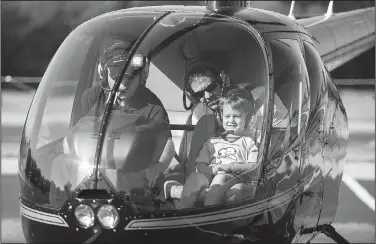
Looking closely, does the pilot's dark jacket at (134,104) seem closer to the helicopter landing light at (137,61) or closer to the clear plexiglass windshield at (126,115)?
the clear plexiglass windshield at (126,115)

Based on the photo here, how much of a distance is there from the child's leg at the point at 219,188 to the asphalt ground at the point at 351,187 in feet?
11.0

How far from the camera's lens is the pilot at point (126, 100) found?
4.41 meters

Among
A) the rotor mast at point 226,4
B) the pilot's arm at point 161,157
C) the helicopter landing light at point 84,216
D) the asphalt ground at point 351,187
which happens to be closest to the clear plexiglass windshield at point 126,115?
the pilot's arm at point 161,157

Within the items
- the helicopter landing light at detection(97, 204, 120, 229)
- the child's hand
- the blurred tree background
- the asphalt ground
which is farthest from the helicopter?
the blurred tree background

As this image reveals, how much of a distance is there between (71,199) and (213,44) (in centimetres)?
134

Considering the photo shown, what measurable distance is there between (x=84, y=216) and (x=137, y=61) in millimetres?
866

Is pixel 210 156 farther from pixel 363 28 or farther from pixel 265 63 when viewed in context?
pixel 363 28

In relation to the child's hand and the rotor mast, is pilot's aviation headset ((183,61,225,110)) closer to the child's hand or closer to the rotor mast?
the rotor mast

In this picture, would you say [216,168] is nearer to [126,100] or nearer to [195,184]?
[195,184]

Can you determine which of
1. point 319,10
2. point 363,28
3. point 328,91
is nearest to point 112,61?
point 328,91

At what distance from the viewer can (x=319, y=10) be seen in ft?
44.2

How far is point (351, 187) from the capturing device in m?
10.1

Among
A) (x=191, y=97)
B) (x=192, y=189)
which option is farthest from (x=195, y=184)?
(x=191, y=97)

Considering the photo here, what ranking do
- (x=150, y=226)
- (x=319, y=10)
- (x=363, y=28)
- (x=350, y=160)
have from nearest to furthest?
(x=150, y=226), (x=363, y=28), (x=350, y=160), (x=319, y=10)
